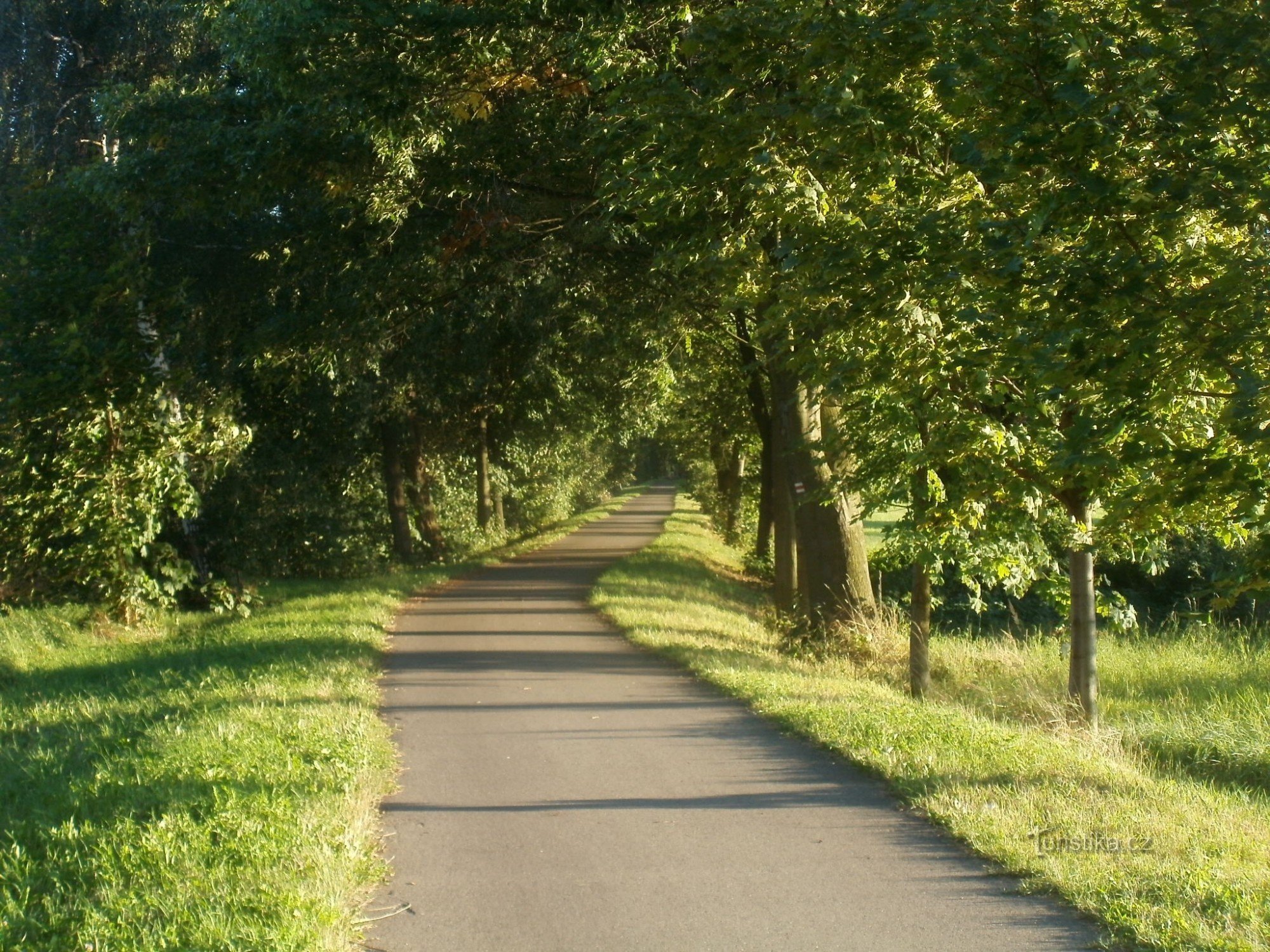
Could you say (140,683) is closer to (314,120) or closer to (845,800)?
(314,120)

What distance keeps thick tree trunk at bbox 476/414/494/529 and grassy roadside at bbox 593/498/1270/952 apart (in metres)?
19.2

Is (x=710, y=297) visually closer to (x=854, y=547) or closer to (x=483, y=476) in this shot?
(x=854, y=547)

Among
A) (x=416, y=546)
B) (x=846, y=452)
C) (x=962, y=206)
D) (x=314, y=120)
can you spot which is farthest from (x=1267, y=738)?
(x=416, y=546)

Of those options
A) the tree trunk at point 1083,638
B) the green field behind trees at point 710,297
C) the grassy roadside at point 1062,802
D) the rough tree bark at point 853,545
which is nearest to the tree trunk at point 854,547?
the rough tree bark at point 853,545

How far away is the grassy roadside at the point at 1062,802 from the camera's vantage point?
5117 millimetres

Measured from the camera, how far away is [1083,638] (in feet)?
34.2

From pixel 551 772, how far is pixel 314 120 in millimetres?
7678

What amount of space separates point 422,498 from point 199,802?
83.4 feet

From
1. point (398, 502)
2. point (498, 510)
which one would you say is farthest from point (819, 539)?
point (498, 510)

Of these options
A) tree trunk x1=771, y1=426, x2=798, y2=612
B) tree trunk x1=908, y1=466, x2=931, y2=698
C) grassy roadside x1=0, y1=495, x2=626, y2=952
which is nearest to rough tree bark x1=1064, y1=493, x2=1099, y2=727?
tree trunk x1=908, y1=466, x2=931, y2=698

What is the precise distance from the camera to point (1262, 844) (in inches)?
240

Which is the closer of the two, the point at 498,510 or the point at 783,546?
the point at 783,546

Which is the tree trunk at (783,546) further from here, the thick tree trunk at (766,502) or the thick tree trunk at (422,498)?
the thick tree trunk at (422,498)

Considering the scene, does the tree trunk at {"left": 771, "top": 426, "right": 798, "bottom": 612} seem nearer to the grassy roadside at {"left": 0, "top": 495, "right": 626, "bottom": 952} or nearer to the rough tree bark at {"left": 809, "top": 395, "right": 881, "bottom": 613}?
the rough tree bark at {"left": 809, "top": 395, "right": 881, "bottom": 613}
